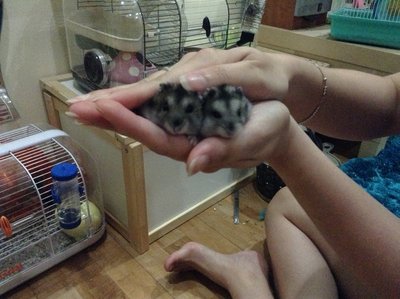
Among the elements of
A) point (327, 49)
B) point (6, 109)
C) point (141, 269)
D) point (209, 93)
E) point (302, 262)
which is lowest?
point (141, 269)

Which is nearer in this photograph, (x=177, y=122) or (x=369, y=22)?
(x=177, y=122)

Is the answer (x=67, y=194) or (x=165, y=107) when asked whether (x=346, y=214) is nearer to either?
(x=165, y=107)

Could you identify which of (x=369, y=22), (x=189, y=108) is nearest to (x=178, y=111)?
(x=189, y=108)

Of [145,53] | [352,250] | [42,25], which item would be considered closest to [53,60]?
[42,25]

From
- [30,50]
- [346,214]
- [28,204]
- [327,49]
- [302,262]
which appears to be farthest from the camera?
[327,49]

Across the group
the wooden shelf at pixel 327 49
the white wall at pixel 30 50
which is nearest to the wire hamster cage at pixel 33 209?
the white wall at pixel 30 50

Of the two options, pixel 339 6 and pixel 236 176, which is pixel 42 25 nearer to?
pixel 236 176

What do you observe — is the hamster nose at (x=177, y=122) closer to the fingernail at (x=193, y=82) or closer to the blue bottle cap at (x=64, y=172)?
the fingernail at (x=193, y=82)
